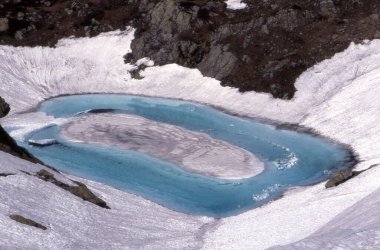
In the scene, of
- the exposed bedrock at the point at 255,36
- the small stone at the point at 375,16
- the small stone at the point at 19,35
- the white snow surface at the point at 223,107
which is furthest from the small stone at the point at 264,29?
the small stone at the point at 19,35

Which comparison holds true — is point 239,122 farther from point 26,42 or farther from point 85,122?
point 26,42

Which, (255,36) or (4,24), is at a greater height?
(255,36)

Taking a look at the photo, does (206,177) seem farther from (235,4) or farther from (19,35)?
(19,35)

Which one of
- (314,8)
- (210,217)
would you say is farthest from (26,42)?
(210,217)

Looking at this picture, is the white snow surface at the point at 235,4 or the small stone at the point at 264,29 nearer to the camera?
the small stone at the point at 264,29

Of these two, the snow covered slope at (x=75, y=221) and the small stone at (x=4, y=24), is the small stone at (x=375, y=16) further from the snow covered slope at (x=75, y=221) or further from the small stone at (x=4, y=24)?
the small stone at (x=4, y=24)

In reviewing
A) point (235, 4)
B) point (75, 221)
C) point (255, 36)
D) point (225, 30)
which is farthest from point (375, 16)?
point (75, 221)

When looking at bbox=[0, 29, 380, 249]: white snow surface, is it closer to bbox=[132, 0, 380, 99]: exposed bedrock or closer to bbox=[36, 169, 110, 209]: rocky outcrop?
bbox=[36, 169, 110, 209]: rocky outcrop
